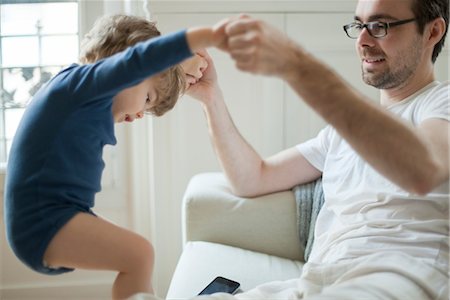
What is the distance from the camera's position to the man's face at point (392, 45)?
161 cm

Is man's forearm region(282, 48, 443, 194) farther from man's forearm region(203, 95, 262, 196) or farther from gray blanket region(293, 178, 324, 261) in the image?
man's forearm region(203, 95, 262, 196)

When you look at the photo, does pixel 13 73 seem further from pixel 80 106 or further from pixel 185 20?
pixel 80 106

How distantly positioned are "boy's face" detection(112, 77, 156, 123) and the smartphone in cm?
49

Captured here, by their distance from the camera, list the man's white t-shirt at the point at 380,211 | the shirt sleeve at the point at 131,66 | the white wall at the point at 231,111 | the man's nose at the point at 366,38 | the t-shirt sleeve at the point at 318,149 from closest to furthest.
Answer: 1. the shirt sleeve at the point at 131,66
2. the man's white t-shirt at the point at 380,211
3. the man's nose at the point at 366,38
4. the t-shirt sleeve at the point at 318,149
5. the white wall at the point at 231,111

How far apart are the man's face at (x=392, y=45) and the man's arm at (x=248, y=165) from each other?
40 cm

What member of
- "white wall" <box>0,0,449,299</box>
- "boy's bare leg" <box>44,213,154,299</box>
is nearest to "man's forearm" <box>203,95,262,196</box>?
"white wall" <box>0,0,449,299</box>

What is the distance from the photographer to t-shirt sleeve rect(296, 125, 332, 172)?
182 centimetres

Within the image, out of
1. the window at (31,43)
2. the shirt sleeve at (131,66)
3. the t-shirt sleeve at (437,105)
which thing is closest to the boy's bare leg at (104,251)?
the shirt sleeve at (131,66)

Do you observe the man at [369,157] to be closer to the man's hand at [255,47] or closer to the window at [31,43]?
the man's hand at [255,47]

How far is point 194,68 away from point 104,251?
73cm

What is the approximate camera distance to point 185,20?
2.31 meters

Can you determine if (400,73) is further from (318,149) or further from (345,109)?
(345,109)

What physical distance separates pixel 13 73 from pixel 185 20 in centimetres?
81

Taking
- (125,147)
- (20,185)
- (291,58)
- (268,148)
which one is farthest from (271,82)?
(20,185)
